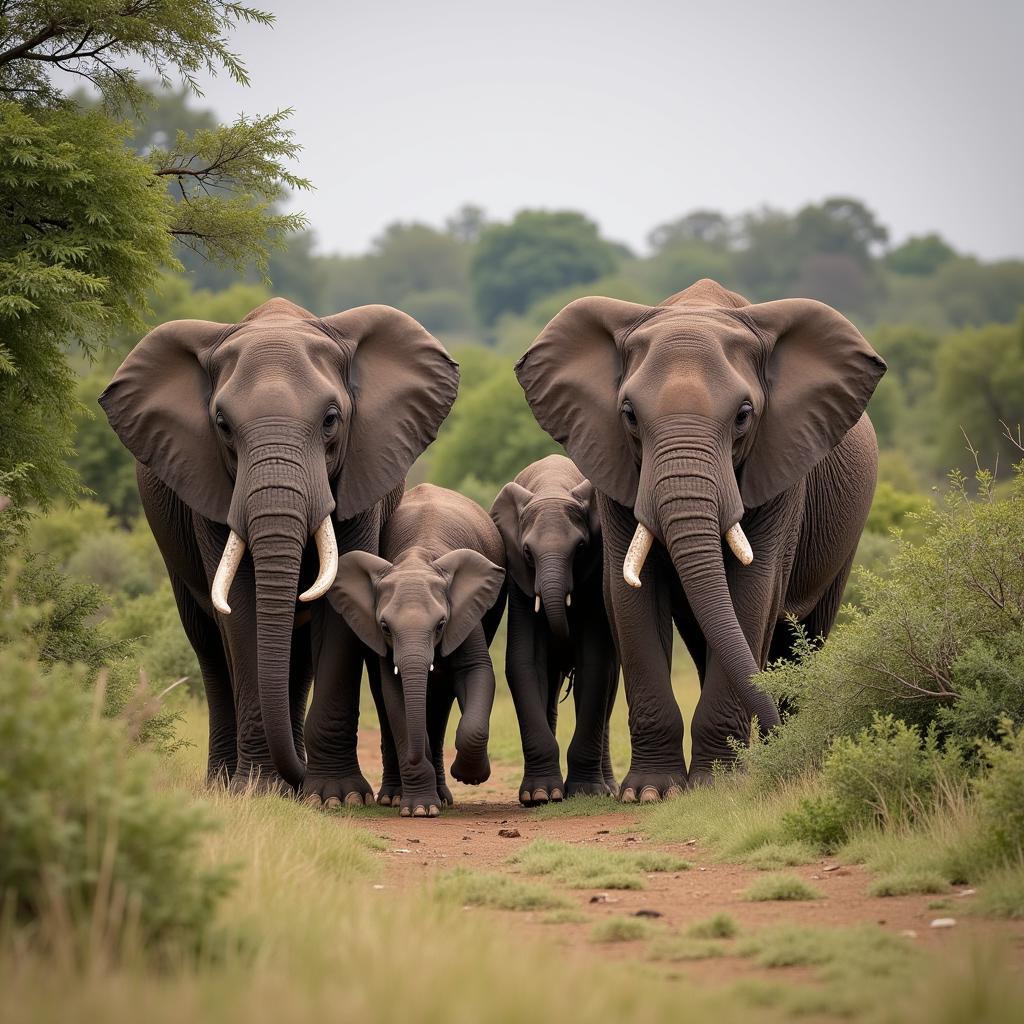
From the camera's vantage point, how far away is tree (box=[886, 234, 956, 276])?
16038 centimetres

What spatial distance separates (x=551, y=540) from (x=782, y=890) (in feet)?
17.1

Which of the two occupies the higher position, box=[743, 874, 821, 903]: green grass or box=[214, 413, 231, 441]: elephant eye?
box=[214, 413, 231, 441]: elephant eye

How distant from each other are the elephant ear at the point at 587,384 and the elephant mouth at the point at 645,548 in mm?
481

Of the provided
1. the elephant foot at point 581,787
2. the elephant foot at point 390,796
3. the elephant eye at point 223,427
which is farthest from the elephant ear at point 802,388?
the elephant eye at point 223,427

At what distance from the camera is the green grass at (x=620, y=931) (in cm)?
679

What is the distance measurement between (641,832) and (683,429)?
2.56m

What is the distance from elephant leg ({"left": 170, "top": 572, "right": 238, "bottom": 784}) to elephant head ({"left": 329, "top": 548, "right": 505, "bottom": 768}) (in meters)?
2.41

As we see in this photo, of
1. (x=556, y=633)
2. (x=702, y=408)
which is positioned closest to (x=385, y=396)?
(x=556, y=633)

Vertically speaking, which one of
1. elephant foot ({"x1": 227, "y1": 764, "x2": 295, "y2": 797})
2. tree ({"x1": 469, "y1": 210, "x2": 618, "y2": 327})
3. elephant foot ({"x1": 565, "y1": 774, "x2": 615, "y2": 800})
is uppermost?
tree ({"x1": 469, "y1": 210, "x2": 618, "y2": 327})

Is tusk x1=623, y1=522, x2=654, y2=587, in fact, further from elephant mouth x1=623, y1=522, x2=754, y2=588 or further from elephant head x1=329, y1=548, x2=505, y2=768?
elephant head x1=329, y1=548, x2=505, y2=768

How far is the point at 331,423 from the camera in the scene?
37.6 ft

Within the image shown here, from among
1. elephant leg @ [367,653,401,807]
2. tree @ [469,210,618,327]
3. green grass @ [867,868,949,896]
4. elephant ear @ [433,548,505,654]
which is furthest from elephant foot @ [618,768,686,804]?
tree @ [469,210,618,327]

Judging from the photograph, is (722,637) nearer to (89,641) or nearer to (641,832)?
(641,832)

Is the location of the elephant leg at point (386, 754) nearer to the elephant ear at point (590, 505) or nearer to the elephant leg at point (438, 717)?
the elephant leg at point (438, 717)
